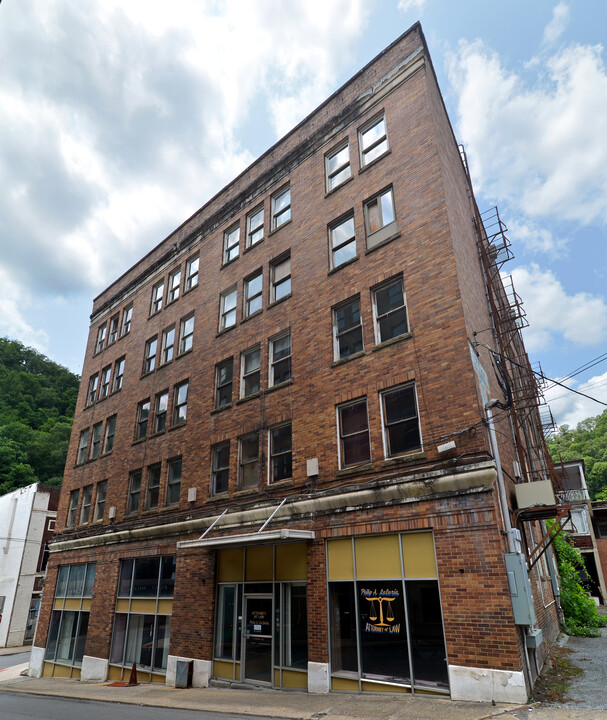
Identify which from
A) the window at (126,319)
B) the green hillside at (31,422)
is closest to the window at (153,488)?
the window at (126,319)

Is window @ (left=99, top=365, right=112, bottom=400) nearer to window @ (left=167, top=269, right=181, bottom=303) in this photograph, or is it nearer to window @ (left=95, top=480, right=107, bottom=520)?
window @ (left=95, top=480, right=107, bottom=520)

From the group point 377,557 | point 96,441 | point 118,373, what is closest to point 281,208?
point 118,373

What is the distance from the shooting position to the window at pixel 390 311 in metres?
13.0

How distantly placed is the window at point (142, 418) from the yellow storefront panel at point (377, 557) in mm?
12525

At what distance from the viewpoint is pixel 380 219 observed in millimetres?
14672

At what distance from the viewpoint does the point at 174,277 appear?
924 inches

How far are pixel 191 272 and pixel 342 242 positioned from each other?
30.7 feet

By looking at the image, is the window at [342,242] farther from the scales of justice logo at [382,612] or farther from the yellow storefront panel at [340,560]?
the scales of justice logo at [382,612]

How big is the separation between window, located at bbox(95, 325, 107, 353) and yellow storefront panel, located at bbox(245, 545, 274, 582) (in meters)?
17.2

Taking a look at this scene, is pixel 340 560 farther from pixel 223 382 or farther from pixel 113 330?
pixel 113 330

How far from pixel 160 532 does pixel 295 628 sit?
7.01 m

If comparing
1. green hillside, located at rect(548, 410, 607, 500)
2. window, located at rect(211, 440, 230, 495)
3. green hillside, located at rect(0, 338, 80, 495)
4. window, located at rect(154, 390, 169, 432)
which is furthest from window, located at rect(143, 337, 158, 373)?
green hillside, located at rect(548, 410, 607, 500)

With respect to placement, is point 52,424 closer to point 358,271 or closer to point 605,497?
point 358,271

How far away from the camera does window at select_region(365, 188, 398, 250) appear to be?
14.2 metres
